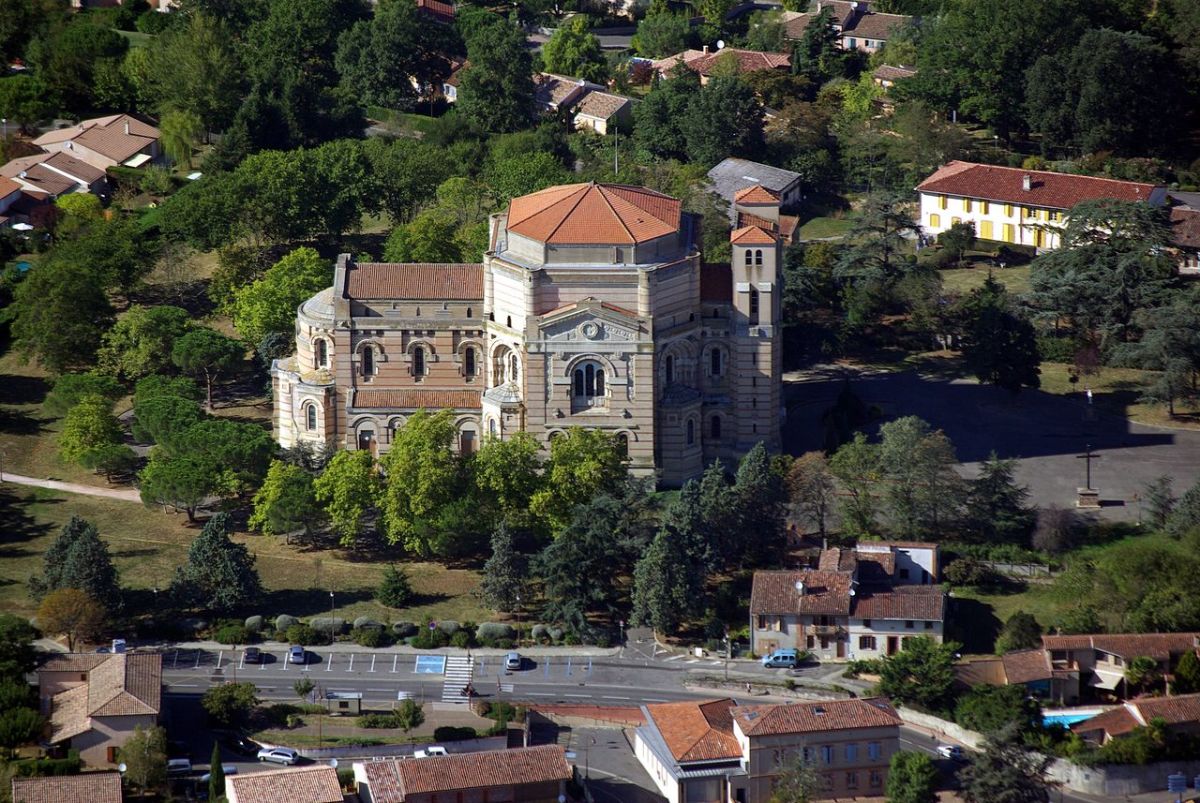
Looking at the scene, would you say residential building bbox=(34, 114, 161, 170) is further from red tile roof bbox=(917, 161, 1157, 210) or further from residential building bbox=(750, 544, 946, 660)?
residential building bbox=(750, 544, 946, 660)

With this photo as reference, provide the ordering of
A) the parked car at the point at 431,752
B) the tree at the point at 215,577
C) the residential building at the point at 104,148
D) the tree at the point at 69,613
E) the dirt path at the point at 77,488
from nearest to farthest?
the parked car at the point at 431,752 < the tree at the point at 69,613 < the tree at the point at 215,577 < the dirt path at the point at 77,488 < the residential building at the point at 104,148

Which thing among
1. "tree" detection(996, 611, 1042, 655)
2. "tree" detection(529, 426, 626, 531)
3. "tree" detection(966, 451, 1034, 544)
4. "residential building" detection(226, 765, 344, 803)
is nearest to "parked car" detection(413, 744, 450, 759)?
"residential building" detection(226, 765, 344, 803)

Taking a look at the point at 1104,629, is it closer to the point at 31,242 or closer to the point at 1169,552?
the point at 1169,552

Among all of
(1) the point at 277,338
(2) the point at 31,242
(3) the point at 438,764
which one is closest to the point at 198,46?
(2) the point at 31,242

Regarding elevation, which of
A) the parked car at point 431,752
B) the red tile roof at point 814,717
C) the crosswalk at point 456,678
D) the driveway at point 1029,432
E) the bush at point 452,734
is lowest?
the parked car at point 431,752

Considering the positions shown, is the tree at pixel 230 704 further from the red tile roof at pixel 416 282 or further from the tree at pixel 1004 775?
the tree at pixel 1004 775

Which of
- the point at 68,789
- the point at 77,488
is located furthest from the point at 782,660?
the point at 77,488

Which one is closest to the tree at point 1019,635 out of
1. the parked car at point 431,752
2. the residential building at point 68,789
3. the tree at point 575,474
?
the tree at point 575,474
